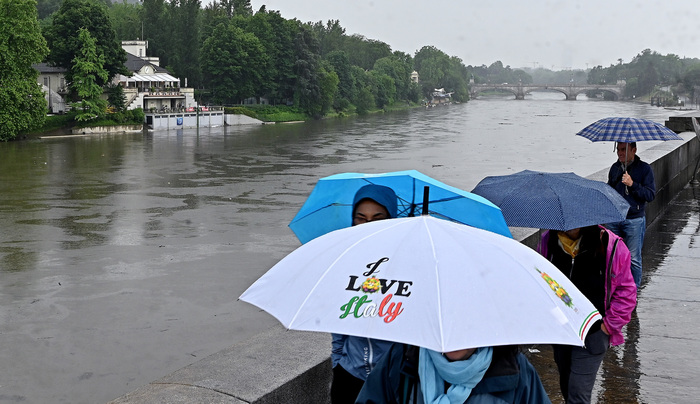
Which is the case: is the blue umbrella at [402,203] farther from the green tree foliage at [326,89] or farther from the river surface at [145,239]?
the green tree foliage at [326,89]

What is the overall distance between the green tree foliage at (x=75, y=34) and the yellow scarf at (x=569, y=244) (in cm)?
6432

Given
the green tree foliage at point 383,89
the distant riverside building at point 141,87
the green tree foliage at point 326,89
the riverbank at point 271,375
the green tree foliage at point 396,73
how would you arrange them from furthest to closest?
the green tree foliage at point 396,73 < the green tree foliage at point 383,89 < the green tree foliage at point 326,89 < the distant riverside building at point 141,87 < the riverbank at point 271,375

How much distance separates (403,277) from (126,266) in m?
18.3

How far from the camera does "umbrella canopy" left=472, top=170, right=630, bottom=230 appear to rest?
450 cm

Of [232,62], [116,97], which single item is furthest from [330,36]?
[116,97]

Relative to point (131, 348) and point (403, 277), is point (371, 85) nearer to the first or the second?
point (131, 348)

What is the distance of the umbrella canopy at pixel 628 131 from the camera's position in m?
7.02

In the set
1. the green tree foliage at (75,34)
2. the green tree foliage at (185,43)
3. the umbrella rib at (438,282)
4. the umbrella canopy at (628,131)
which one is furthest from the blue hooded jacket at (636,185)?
the green tree foliage at (185,43)

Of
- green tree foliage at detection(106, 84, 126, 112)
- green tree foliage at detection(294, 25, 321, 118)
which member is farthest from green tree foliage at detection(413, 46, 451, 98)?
green tree foliage at detection(106, 84, 126, 112)

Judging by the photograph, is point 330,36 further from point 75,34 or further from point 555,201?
point 555,201

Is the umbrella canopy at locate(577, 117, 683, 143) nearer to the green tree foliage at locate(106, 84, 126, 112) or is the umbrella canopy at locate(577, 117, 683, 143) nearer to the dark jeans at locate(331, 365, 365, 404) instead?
the dark jeans at locate(331, 365, 365, 404)

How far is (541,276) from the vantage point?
286cm

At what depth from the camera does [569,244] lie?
15.2 feet

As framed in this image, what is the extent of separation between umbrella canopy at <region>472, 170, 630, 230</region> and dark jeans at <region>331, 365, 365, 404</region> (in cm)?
137
